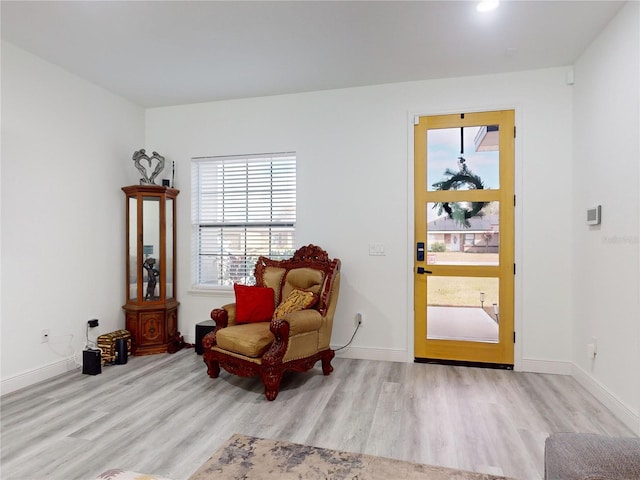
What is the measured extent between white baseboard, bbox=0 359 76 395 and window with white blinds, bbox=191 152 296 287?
4.90ft

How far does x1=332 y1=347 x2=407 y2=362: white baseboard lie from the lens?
3.71 metres

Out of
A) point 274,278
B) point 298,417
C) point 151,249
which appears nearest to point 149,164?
point 151,249

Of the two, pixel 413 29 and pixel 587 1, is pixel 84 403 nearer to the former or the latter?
pixel 413 29

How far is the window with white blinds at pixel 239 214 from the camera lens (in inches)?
162

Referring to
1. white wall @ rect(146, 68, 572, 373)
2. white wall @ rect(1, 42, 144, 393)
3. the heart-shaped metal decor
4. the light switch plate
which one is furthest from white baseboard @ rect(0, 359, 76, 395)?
the light switch plate

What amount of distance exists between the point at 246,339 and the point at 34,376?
197 centimetres

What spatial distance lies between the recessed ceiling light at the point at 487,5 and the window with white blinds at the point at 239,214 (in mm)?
2227

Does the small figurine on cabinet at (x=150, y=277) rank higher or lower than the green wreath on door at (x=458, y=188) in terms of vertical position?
lower

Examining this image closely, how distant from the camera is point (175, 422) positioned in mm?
2467

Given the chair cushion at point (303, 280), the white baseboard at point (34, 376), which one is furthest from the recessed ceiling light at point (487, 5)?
the white baseboard at point (34, 376)

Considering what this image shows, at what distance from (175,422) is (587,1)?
13.2 ft

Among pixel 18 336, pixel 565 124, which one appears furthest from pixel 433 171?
pixel 18 336

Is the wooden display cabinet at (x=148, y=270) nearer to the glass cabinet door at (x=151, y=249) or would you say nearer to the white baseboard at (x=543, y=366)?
the glass cabinet door at (x=151, y=249)

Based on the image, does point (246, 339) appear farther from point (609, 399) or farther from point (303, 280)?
point (609, 399)
